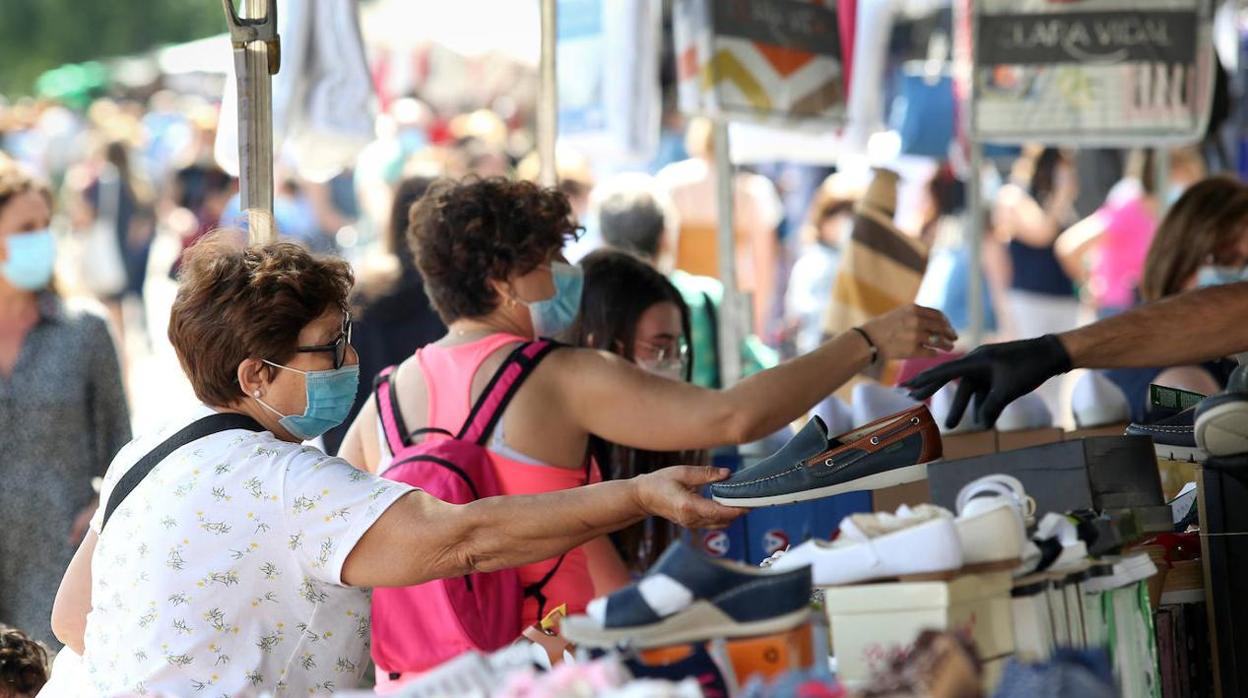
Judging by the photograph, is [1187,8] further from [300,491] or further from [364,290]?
[300,491]

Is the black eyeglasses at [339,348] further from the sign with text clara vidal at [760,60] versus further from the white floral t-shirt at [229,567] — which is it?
the sign with text clara vidal at [760,60]

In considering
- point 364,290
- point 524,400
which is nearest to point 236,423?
point 524,400

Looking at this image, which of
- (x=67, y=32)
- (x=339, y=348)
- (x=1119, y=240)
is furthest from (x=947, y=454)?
(x=67, y=32)

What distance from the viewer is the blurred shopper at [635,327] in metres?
3.95

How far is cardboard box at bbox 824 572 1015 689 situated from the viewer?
1943 mm

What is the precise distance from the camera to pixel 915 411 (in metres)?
2.67

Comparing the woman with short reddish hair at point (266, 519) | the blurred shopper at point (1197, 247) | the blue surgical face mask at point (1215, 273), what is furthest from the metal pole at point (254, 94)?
the blue surgical face mask at point (1215, 273)

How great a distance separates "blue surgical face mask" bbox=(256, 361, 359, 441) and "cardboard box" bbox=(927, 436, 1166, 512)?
102 cm

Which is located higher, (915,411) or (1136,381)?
(915,411)

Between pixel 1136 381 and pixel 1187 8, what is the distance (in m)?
1.39

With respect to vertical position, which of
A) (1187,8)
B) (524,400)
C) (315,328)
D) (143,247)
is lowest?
(143,247)

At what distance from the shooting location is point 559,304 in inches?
145

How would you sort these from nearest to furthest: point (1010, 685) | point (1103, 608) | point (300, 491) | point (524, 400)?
point (1010, 685), point (1103, 608), point (300, 491), point (524, 400)

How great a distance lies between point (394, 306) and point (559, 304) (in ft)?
5.82
